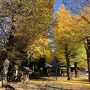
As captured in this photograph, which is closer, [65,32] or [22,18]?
[22,18]

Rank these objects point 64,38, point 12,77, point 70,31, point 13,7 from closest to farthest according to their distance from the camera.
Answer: point 13,7, point 12,77, point 70,31, point 64,38

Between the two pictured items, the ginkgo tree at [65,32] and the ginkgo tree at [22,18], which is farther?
the ginkgo tree at [65,32]

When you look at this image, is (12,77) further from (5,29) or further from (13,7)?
(13,7)

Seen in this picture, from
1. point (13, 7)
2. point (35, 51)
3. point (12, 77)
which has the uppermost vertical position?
point (13, 7)

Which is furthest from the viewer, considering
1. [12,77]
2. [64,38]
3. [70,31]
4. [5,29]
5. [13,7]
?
[64,38]

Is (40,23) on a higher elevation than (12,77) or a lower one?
higher

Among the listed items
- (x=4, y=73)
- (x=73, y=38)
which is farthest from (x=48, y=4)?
(x=73, y=38)

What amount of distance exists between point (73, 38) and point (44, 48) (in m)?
4.59

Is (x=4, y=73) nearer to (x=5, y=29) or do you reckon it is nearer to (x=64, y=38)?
(x=5, y=29)

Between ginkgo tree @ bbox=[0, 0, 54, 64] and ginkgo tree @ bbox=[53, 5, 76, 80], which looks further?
ginkgo tree @ bbox=[53, 5, 76, 80]

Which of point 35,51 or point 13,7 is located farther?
point 35,51

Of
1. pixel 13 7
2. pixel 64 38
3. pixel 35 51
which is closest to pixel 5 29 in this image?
pixel 13 7

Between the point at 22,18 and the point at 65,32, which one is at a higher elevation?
the point at 65,32

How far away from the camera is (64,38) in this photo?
169ft
